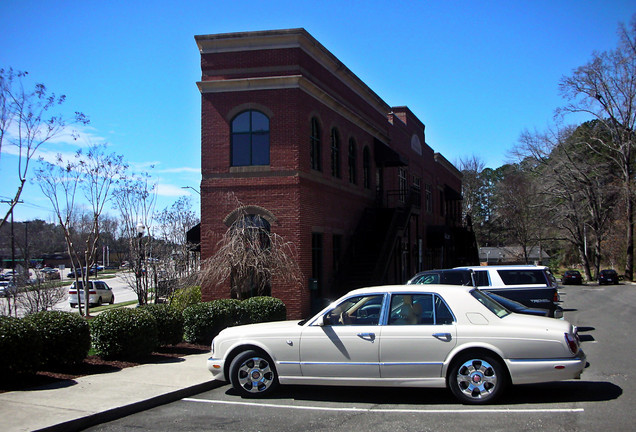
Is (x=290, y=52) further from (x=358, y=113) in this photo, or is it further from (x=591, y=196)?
(x=591, y=196)

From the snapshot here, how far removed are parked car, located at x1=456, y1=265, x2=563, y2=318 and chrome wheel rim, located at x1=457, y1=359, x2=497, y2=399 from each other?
6.92m

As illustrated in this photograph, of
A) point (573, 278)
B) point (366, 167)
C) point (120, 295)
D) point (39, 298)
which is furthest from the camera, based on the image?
point (573, 278)

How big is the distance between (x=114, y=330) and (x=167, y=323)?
56.7 inches

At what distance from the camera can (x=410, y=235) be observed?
108 ft

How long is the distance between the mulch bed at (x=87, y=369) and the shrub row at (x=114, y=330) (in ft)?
0.51

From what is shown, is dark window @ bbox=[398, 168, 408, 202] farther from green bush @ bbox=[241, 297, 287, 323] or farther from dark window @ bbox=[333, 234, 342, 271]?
green bush @ bbox=[241, 297, 287, 323]

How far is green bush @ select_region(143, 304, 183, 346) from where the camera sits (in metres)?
12.2

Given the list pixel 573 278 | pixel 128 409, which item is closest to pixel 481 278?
pixel 128 409

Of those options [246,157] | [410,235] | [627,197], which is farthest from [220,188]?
[627,197]

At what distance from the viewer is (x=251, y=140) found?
61.8 ft

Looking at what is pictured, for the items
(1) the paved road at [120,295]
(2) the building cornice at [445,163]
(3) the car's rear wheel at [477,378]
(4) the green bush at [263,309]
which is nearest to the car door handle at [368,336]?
(3) the car's rear wheel at [477,378]

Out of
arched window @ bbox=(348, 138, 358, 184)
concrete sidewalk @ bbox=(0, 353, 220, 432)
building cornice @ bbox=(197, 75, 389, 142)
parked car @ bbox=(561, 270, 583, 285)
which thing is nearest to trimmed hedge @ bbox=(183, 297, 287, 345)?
concrete sidewalk @ bbox=(0, 353, 220, 432)

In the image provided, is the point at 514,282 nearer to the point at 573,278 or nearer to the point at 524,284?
the point at 524,284

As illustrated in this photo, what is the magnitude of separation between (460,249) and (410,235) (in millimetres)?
14923
